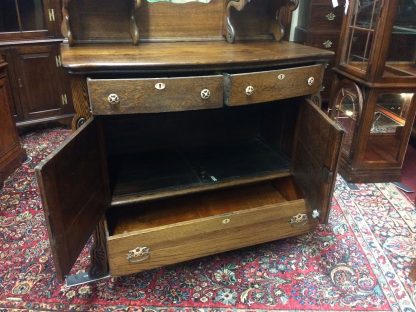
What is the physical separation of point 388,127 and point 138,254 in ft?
5.24

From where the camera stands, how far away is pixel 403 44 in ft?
6.15

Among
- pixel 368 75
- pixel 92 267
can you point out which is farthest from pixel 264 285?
pixel 368 75

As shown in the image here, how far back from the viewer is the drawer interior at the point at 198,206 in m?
1.39

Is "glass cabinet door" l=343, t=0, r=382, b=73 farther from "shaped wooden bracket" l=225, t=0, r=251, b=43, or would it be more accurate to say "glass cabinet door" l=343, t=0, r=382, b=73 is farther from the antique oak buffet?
"shaped wooden bracket" l=225, t=0, r=251, b=43

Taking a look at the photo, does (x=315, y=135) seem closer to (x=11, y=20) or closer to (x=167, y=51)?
(x=167, y=51)

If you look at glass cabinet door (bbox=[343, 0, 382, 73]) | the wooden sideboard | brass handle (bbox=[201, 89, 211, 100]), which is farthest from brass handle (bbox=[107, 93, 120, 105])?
glass cabinet door (bbox=[343, 0, 382, 73])

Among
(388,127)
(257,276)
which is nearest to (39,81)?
(257,276)

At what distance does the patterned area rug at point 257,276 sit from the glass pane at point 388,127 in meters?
0.43

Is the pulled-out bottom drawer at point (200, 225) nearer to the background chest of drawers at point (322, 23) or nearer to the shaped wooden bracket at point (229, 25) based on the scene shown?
the shaped wooden bracket at point (229, 25)

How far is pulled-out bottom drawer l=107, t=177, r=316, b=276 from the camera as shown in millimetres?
1157

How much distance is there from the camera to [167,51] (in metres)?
1.23

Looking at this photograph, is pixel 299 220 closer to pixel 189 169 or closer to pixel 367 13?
pixel 189 169

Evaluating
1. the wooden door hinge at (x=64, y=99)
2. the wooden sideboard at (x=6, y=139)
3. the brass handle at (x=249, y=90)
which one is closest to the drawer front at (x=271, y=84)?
the brass handle at (x=249, y=90)

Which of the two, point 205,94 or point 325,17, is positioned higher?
point 325,17
